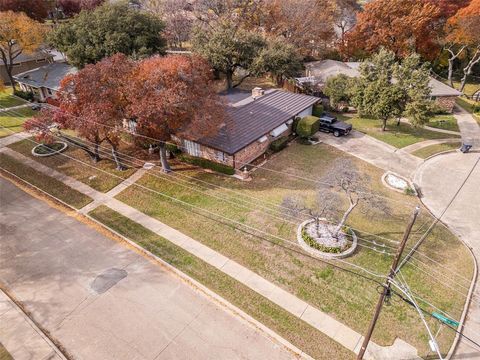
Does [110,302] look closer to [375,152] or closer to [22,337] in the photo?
[22,337]

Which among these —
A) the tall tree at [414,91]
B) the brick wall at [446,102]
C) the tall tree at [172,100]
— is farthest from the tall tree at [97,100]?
the brick wall at [446,102]

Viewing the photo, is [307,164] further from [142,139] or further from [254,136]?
[142,139]

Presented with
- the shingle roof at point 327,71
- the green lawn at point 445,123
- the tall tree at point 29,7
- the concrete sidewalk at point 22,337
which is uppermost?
the tall tree at point 29,7

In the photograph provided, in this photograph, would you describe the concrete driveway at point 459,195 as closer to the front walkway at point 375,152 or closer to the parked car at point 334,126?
the front walkway at point 375,152

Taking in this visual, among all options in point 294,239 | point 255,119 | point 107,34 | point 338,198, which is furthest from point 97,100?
point 338,198

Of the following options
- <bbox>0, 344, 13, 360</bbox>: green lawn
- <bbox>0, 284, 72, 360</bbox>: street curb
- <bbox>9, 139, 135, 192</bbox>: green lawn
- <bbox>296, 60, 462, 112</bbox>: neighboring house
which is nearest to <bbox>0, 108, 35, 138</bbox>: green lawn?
<bbox>9, 139, 135, 192</bbox>: green lawn

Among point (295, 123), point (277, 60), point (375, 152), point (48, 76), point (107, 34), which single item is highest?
point (107, 34)

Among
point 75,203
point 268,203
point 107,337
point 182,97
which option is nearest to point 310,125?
point 268,203
